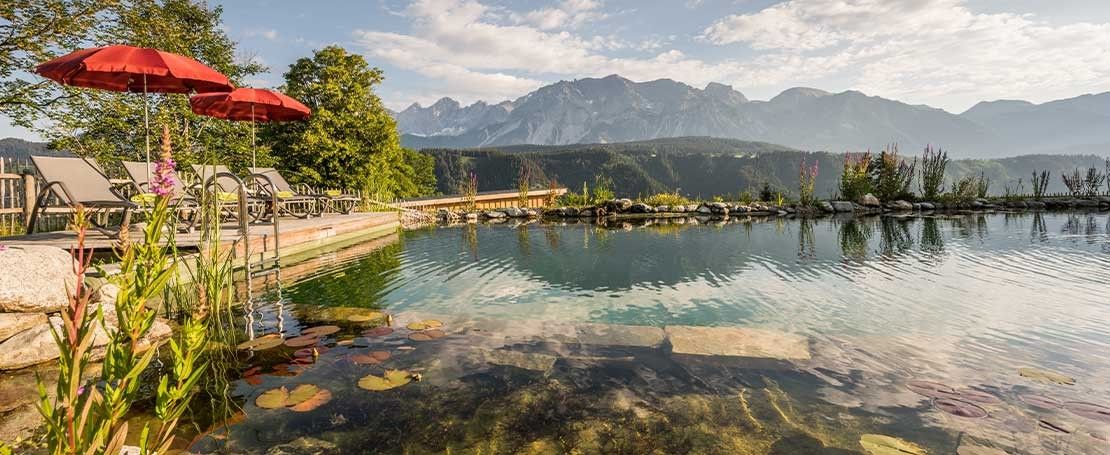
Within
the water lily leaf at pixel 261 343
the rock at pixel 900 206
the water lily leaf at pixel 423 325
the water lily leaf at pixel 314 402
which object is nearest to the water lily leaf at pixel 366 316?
the water lily leaf at pixel 423 325

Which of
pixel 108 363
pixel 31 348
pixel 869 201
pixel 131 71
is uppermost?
pixel 131 71

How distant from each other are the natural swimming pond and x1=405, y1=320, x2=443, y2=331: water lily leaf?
0.08 ft

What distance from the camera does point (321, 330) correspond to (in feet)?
14.6

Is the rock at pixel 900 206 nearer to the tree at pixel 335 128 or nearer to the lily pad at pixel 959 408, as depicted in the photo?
the lily pad at pixel 959 408

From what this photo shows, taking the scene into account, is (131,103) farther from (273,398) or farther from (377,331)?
(273,398)

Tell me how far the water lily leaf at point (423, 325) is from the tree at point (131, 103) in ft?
32.8

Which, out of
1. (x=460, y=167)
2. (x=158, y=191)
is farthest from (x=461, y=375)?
(x=460, y=167)

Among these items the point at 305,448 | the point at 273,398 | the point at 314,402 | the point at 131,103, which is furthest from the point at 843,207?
the point at 131,103

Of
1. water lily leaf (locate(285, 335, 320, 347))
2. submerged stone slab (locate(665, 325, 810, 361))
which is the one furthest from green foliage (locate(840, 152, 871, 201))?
water lily leaf (locate(285, 335, 320, 347))

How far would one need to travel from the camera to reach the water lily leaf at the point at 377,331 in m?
4.41

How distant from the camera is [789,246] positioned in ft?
34.8

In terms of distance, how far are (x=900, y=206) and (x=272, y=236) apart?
23301 mm

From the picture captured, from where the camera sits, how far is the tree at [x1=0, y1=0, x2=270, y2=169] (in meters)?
12.4

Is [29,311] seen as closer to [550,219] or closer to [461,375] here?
[461,375]
